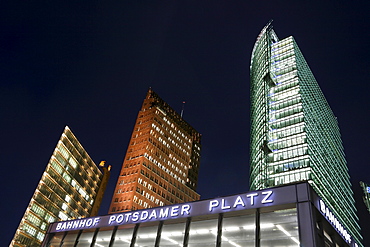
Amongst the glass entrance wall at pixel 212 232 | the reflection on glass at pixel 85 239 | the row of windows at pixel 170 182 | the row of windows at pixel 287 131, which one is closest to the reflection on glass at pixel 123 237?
the glass entrance wall at pixel 212 232

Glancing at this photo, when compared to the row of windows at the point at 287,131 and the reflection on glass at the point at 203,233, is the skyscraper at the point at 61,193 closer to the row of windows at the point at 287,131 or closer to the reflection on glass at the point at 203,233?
the row of windows at the point at 287,131

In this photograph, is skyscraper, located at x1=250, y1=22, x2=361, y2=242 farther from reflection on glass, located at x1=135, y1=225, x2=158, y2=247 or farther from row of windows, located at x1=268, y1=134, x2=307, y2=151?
reflection on glass, located at x1=135, y1=225, x2=158, y2=247


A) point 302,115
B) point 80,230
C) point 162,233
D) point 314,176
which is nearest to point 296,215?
point 162,233

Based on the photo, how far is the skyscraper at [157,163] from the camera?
396 ft

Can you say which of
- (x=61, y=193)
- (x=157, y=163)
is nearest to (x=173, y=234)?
(x=61, y=193)

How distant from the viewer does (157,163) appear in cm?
13538

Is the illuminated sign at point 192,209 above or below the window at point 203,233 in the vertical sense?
above

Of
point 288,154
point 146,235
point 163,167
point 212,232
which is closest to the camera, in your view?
point 212,232

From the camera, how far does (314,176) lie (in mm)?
89062

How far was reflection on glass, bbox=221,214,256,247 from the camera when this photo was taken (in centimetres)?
2335

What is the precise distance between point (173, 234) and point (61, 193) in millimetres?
97433

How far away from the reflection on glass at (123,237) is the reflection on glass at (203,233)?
22.6 ft

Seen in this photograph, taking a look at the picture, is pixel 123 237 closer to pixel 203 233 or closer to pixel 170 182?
pixel 203 233

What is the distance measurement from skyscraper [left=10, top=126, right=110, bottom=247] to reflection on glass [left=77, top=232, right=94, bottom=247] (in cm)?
7465
